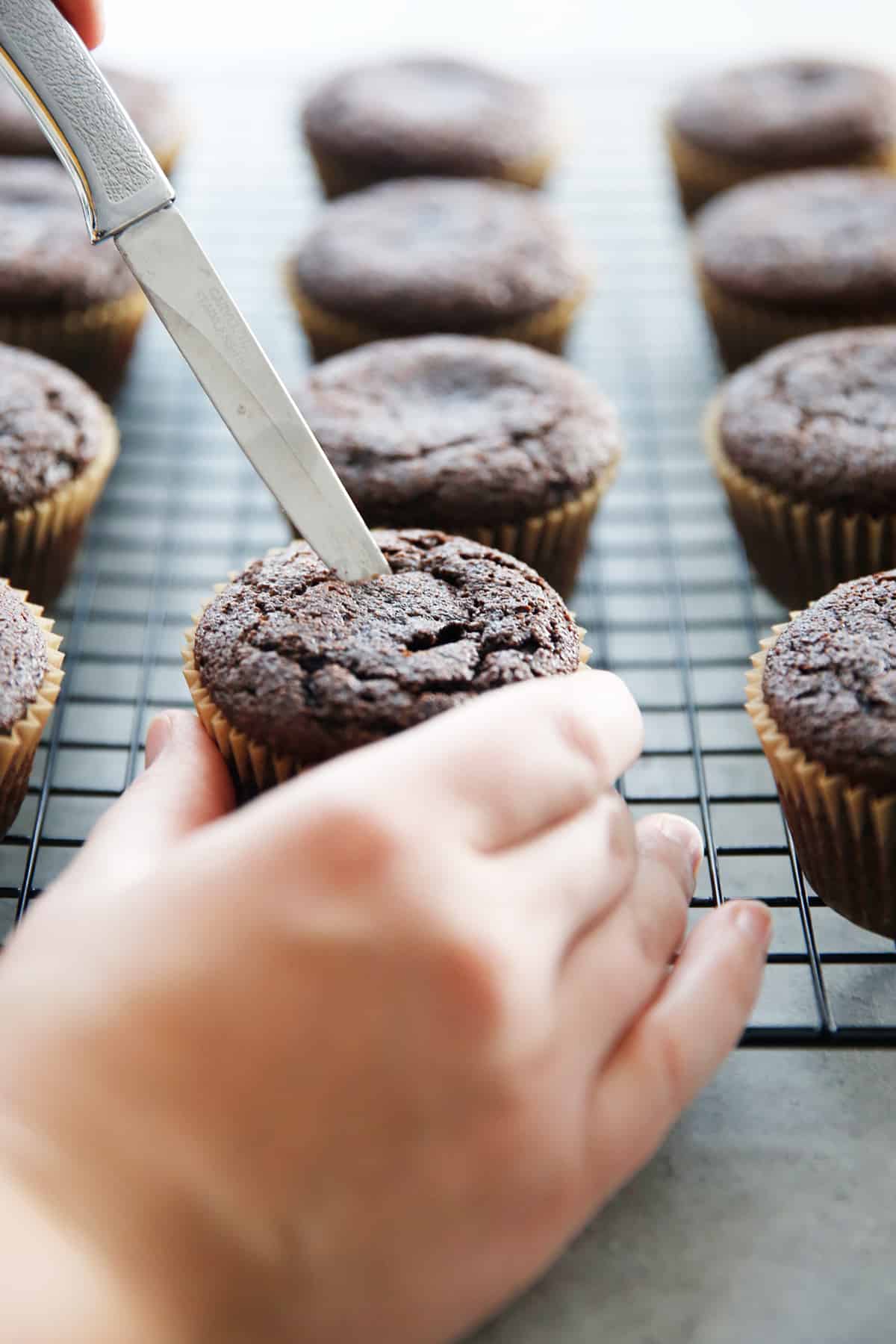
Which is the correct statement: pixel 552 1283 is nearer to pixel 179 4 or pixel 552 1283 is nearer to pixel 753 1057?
pixel 753 1057

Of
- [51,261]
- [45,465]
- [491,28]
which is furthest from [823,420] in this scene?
[491,28]

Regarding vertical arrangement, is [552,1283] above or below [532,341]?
below

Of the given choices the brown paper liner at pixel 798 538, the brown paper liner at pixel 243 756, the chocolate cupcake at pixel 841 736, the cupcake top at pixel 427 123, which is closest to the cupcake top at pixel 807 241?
the brown paper liner at pixel 798 538

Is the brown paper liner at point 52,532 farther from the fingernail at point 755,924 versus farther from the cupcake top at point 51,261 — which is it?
the fingernail at point 755,924

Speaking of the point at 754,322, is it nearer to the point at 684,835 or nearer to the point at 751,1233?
the point at 684,835

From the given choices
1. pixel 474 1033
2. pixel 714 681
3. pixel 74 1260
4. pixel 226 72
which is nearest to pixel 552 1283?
pixel 474 1033

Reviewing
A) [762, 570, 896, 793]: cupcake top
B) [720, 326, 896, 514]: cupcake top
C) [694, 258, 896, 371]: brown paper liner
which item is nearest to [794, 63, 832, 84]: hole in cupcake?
[694, 258, 896, 371]: brown paper liner
